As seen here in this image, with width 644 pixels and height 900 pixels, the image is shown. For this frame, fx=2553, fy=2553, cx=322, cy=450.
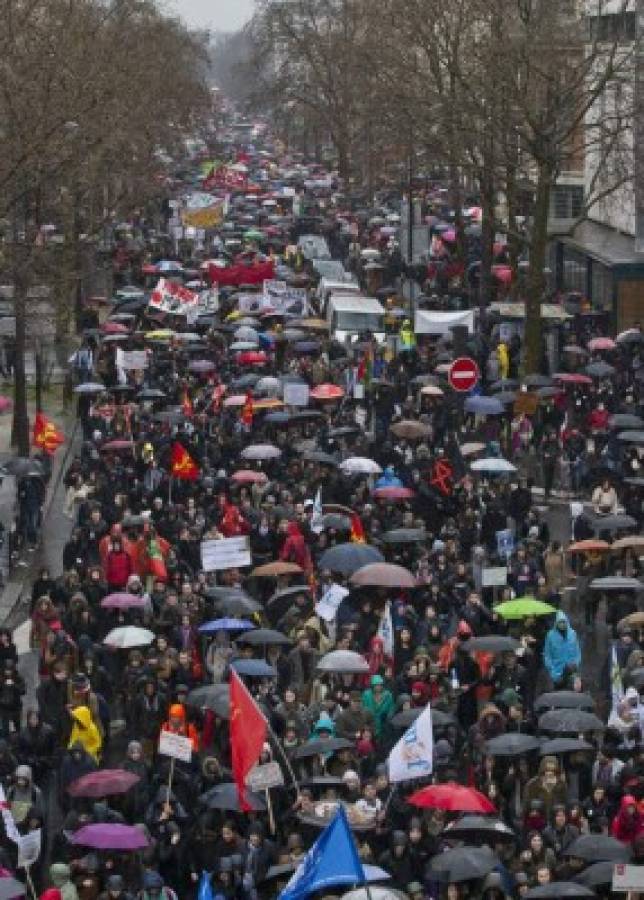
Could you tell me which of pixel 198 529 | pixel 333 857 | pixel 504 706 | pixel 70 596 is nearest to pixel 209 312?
pixel 198 529

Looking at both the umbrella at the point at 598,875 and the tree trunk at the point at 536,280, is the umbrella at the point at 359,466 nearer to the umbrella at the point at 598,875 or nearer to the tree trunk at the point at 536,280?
the tree trunk at the point at 536,280

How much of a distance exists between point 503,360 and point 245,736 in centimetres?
2495

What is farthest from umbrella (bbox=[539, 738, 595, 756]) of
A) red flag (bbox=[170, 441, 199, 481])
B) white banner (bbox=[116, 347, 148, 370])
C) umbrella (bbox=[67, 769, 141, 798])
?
white banner (bbox=[116, 347, 148, 370])

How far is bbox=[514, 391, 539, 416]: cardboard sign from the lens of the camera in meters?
36.1

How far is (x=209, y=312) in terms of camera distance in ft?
157

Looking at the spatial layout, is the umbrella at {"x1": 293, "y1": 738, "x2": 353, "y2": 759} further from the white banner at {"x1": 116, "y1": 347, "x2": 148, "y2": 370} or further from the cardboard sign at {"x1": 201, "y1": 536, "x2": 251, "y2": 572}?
the white banner at {"x1": 116, "y1": 347, "x2": 148, "y2": 370}

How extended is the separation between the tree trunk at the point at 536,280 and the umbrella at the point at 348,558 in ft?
58.7

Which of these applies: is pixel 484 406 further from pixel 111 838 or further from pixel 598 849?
pixel 598 849

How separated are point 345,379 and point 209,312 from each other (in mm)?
7658

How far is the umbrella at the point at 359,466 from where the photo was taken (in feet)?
101

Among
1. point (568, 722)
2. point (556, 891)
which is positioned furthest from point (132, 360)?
point (556, 891)

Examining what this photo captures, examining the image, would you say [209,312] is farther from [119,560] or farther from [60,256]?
[119,560]

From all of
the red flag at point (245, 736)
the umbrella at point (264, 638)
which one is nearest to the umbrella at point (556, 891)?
the red flag at point (245, 736)

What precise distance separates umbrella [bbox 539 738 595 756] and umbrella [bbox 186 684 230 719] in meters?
2.72
